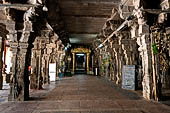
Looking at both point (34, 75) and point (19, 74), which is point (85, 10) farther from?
point (19, 74)

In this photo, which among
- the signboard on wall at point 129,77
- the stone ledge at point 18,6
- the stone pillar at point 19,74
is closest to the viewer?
the stone ledge at point 18,6

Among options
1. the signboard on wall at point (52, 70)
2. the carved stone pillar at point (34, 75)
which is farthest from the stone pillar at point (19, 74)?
the signboard on wall at point (52, 70)

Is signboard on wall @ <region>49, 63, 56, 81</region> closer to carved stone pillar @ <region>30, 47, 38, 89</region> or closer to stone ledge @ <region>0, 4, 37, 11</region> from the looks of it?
carved stone pillar @ <region>30, 47, 38, 89</region>

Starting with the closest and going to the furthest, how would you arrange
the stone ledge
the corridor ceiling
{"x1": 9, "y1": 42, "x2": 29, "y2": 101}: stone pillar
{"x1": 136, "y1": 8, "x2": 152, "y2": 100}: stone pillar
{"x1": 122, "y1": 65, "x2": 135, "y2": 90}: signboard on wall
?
the stone ledge
{"x1": 9, "y1": 42, "x2": 29, "y2": 101}: stone pillar
{"x1": 136, "y1": 8, "x2": 152, "y2": 100}: stone pillar
the corridor ceiling
{"x1": 122, "y1": 65, "x2": 135, "y2": 90}: signboard on wall

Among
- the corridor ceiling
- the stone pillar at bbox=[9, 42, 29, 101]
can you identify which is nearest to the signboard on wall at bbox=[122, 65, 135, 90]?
the corridor ceiling

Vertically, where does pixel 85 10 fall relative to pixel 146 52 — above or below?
above

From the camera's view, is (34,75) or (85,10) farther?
(85,10)

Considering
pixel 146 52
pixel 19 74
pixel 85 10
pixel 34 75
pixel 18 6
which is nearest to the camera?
pixel 18 6

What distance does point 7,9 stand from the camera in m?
3.99

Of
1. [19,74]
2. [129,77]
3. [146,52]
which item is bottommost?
[129,77]

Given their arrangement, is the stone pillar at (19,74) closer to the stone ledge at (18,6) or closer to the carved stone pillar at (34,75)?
the stone ledge at (18,6)

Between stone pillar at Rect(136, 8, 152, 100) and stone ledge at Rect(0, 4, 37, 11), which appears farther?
stone pillar at Rect(136, 8, 152, 100)

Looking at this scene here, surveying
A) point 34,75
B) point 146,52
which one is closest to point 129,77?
point 146,52

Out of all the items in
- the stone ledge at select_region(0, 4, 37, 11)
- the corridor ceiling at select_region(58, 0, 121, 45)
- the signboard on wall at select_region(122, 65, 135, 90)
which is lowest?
the signboard on wall at select_region(122, 65, 135, 90)
